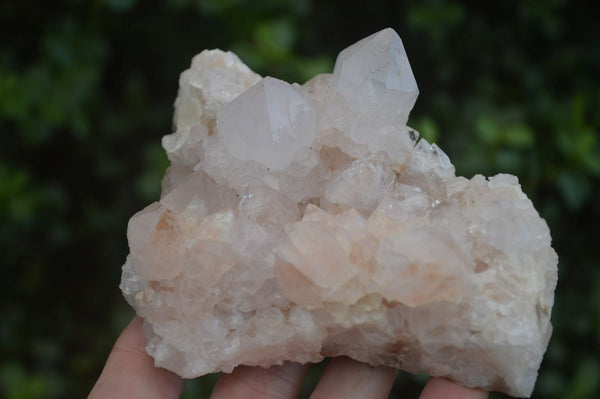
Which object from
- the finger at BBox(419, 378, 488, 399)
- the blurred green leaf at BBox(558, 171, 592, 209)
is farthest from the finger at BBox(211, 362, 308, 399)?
the blurred green leaf at BBox(558, 171, 592, 209)

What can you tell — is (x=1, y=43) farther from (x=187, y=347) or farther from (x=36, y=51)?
(x=187, y=347)

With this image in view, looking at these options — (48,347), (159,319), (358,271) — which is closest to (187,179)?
(159,319)

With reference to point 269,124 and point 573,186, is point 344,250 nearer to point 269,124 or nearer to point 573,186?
point 269,124

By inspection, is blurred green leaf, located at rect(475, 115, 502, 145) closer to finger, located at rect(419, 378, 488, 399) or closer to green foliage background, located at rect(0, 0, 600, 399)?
green foliage background, located at rect(0, 0, 600, 399)

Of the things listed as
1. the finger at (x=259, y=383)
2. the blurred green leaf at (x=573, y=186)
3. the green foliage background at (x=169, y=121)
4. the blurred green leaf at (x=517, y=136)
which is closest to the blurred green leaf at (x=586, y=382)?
the green foliage background at (x=169, y=121)

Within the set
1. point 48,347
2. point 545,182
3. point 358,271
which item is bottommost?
point 48,347

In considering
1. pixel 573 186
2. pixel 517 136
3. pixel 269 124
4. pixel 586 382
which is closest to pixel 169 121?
pixel 269 124
